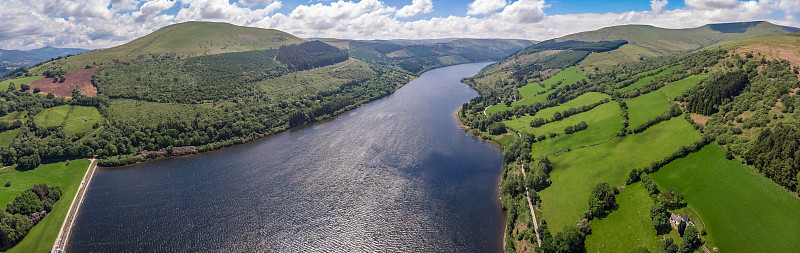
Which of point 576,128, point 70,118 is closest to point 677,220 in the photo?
point 576,128

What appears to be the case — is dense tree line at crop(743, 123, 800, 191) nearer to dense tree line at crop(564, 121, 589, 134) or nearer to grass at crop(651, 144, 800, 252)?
grass at crop(651, 144, 800, 252)

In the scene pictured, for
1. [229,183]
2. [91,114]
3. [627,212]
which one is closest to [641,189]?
[627,212]

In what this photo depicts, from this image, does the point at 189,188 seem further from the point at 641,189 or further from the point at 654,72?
the point at 654,72

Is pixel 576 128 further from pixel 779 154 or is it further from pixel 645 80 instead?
pixel 645 80

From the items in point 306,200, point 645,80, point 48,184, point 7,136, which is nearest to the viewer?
point 306,200

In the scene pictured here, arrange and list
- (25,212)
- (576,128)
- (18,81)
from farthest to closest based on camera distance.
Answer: (18,81)
(576,128)
(25,212)

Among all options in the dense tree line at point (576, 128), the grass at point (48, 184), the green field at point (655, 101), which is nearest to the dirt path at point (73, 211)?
the grass at point (48, 184)
